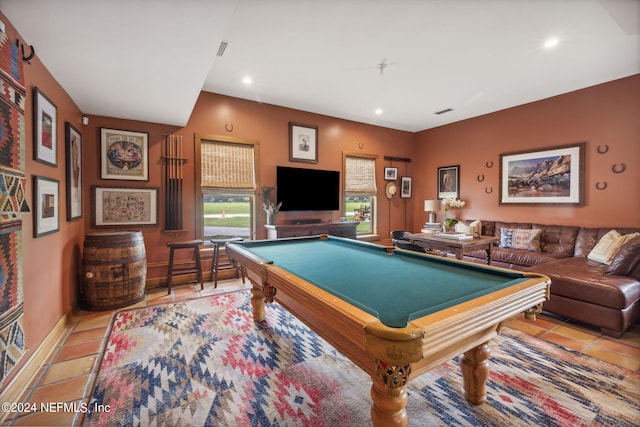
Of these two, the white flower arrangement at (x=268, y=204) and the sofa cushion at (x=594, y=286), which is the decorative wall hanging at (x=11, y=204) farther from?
the sofa cushion at (x=594, y=286)

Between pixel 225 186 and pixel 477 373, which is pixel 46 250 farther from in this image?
pixel 477 373

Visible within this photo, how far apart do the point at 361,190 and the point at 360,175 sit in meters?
0.32

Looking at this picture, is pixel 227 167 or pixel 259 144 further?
pixel 259 144

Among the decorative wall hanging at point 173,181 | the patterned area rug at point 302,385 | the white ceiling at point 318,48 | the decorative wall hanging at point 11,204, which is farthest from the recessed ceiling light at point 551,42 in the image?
the decorative wall hanging at point 173,181

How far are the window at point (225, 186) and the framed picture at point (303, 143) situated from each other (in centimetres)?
74

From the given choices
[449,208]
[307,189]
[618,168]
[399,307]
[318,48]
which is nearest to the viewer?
[399,307]

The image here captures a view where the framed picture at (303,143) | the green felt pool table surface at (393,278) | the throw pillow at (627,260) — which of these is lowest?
the throw pillow at (627,260)

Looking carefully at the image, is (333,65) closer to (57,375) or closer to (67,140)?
(67,140)

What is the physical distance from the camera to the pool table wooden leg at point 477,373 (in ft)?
5.39

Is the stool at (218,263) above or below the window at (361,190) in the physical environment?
Result: below

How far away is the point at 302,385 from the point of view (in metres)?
1.85

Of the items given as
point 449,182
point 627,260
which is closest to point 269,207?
point 449,182

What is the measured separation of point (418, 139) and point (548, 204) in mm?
3020

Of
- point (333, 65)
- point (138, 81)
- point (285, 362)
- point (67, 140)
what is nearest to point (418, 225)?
point (333, 65)
